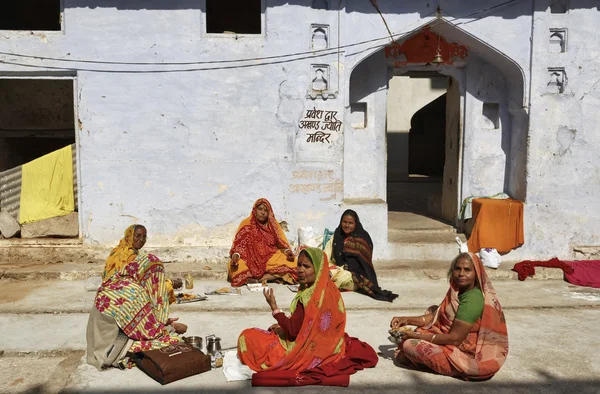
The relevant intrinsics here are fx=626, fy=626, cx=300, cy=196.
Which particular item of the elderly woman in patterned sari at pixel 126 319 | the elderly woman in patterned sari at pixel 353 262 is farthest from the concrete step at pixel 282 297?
the elderly woman in patterned sari at pixel 126 319

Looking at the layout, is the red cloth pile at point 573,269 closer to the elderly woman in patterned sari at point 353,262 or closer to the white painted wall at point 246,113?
the white painted wall at point 246,113

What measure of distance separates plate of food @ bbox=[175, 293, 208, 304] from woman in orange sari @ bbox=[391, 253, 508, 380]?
2975 millimetres

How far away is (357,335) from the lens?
6.03 meters

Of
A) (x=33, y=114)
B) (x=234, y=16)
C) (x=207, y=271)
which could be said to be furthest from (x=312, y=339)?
(x=33, y=114)

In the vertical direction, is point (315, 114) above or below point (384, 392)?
above

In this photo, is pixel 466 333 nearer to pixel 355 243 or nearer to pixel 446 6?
pixel 355 243

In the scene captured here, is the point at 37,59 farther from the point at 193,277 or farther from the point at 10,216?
the point at 193,277

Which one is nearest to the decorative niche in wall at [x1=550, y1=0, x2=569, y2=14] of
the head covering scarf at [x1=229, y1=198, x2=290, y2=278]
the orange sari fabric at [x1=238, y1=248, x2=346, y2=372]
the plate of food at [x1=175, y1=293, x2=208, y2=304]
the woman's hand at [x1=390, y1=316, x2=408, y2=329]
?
the head covering scarf at [x1=229, y1=198, x2=290, y2=278]

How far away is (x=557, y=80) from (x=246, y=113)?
4414mm

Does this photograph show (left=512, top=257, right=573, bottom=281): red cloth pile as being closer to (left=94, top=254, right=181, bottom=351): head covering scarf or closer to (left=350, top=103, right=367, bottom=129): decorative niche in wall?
(left=350, top=103, right=367, bottom=129): decorative niche in wall

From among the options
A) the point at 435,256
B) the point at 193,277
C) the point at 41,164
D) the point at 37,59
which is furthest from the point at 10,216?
the point at 435,256

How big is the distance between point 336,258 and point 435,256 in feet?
5.91

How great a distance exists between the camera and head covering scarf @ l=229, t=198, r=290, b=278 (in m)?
8.10

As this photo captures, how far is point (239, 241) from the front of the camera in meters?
8.19
